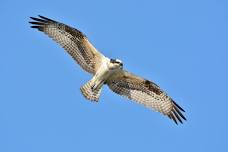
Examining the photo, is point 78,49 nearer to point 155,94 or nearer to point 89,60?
point 89,60

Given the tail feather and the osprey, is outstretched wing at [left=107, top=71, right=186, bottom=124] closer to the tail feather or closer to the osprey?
the osprey

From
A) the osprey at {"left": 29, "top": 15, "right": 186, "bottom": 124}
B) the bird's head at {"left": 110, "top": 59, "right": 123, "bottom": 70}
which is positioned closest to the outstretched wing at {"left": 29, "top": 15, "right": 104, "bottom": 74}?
the osprey at {"left": 29, "top": 15, "right": 186, "bottom": 124}

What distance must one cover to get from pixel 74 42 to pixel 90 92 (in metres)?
1.36

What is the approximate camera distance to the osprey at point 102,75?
67.2 ft

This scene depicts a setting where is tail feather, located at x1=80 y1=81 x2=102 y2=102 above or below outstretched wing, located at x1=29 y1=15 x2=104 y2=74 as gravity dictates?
below

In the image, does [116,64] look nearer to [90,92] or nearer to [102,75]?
A: [102,75]

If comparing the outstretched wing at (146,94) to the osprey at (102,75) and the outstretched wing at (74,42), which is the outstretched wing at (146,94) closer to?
the osprey at (102,75)

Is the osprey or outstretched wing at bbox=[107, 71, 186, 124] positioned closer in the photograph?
the osprey

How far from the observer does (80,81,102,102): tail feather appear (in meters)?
20.3

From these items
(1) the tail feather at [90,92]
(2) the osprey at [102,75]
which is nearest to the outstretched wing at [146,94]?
(2) the osprey at [102,75]

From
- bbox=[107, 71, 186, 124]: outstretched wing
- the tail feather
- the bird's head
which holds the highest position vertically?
bbox=[107, 71, 186, 124]: outstretched wing

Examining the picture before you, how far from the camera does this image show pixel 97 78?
20.5 metres

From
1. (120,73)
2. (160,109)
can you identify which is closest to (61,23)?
(120,73)

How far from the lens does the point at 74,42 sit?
2094 centimetres
